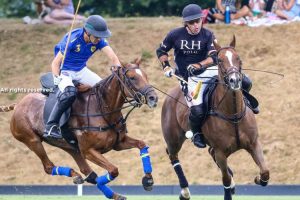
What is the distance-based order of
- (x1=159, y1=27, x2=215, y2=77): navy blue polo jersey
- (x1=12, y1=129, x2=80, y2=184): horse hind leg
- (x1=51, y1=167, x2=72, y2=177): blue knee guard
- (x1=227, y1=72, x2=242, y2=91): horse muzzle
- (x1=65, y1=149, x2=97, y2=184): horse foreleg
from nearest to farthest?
(x1=227, y1=72, x2=242, y2=91): horse muzzle
(x1=65, y1=149, x2=97, y2=184): horse foreleg
(x1=51, y1=167, x2=72, y2=177): blue knee guard
(x1=159, y1=27, x2=215, y2=77): navy blue polo jersey
(x1=12, y1=129, x2=80, y2=184): horse hind leg

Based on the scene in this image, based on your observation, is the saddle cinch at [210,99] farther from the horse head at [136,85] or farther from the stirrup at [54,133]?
the stirrup at [54,133]

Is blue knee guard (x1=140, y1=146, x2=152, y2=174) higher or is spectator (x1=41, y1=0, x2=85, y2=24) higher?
blue knee guard (x1=140, y1=146, x2=152, y2=174)

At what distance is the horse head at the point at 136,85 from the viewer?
40.7 ft

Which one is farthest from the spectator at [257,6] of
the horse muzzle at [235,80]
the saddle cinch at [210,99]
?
the horse muzzle at [235,80]

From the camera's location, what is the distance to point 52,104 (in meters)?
13.8

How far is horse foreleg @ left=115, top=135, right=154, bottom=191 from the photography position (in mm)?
12672

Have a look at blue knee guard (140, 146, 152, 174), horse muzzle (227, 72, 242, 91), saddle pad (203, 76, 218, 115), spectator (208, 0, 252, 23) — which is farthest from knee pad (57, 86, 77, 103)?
spectator (208, 0, 252, 23)

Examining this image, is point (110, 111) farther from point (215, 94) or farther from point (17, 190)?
point (17, 190)

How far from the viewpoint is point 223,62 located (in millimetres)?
12492

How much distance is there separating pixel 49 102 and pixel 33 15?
12112mm

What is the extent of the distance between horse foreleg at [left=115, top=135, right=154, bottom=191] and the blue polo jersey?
1223 millimetres

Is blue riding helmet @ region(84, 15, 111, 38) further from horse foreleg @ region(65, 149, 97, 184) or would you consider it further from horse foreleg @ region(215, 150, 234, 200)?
horse foreleg @ region(215, 150, 234, 200)

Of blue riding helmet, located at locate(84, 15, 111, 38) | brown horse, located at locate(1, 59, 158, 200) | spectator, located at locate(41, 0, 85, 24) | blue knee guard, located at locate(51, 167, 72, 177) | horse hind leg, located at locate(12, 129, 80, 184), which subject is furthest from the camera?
spectator, located at locate(41, 0, 85, 24)

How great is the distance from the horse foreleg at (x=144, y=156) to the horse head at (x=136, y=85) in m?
0.61
